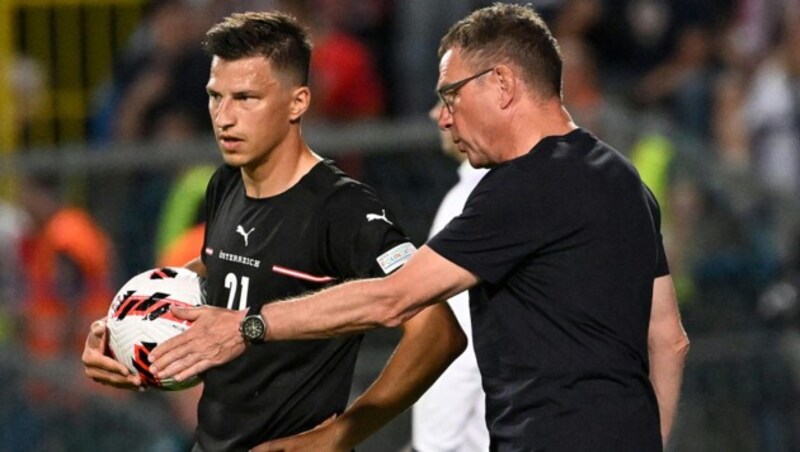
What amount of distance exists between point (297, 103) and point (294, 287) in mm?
630

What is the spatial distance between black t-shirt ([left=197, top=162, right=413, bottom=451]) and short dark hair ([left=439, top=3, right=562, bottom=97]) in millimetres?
625

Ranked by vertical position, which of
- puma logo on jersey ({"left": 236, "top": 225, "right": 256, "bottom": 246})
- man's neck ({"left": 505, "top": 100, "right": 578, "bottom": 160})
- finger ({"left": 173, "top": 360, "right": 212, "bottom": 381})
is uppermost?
man's neck ({"left": 505, "top": 100, "right": 578, "bottom": 160})

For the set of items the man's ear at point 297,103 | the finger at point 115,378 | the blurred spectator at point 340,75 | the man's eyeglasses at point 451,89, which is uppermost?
the man's eyeglasses at point 451,89

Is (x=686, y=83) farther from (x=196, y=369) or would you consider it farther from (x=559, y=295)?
(x=196, y=369)

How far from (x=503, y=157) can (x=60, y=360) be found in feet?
19.2

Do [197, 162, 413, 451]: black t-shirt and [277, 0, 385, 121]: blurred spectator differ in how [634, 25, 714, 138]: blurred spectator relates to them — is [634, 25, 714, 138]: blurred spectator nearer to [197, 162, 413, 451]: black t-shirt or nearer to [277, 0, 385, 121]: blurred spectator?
[277, 0, 385, 121]: blurred spectator

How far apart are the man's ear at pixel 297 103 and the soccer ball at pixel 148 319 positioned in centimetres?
62

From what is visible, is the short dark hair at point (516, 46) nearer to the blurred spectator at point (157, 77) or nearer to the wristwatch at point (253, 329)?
the wristwatch at point (253, 329)

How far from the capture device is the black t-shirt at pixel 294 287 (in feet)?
17.4

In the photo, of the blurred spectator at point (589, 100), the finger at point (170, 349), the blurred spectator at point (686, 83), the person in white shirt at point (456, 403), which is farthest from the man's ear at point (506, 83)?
the blurred spectator at point (686, 83)

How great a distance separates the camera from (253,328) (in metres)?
4.86

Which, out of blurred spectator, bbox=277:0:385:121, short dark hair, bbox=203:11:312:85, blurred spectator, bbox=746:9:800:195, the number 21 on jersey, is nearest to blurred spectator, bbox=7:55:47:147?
blurred spectator, bbox=277:0:385:121

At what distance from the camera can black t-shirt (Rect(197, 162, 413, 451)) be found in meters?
5.32

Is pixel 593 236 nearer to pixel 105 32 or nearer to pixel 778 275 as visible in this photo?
pixel 778 275
